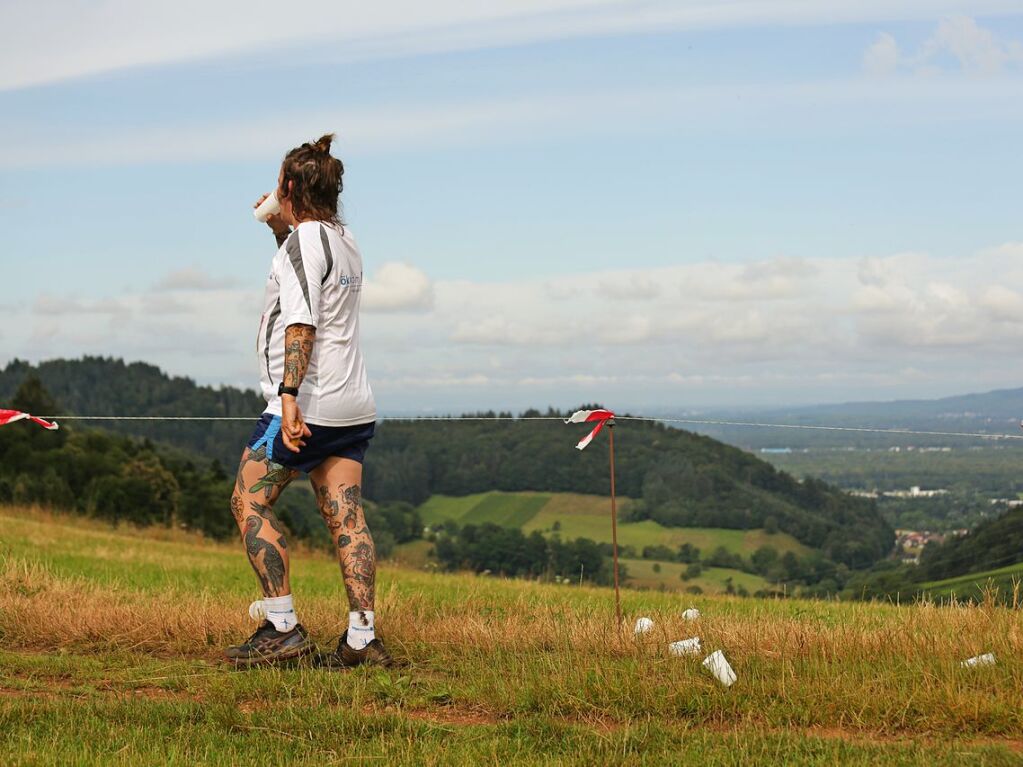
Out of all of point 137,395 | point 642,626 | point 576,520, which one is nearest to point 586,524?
point 576,520

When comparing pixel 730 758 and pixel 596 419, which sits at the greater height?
pixel 596 419

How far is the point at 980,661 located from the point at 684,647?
4.48 ft

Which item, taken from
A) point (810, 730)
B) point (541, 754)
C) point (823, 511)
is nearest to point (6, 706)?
point (541, 754)

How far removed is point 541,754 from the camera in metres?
4.28

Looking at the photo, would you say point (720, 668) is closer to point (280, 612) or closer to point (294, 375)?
point (280, 612)

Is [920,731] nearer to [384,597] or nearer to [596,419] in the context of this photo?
[596,419]

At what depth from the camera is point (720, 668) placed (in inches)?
204

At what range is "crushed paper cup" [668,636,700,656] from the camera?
5.64 meters

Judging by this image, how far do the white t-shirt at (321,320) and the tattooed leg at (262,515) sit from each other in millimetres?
337

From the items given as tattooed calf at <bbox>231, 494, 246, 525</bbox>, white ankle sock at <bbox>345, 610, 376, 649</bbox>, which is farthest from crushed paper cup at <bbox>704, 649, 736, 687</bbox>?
tattooed calf at <bbox>231, 494, 246, 525</bbox>

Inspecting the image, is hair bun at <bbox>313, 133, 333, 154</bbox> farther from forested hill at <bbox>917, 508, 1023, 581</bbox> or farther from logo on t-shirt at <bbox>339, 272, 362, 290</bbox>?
forested hill at <bbox>917, 508, 1023, 581</bbox>

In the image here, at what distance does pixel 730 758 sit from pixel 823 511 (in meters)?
97.0

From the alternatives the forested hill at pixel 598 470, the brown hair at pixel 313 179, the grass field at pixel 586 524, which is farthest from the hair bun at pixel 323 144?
the forested hill at pixel 598 470

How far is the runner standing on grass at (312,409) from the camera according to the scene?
5926 millimetres
